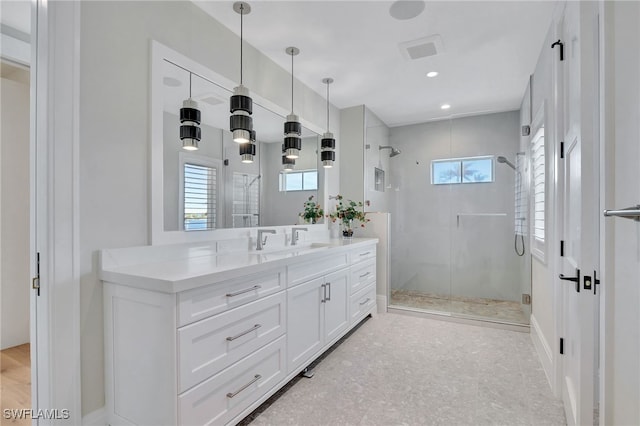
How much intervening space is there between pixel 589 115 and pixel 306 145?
8.57 feet

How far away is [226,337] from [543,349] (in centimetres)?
247

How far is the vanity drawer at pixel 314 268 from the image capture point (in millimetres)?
2146

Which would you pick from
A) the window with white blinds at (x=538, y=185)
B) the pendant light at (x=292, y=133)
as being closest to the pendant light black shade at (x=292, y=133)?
the pendant light at (x=292, y=133)

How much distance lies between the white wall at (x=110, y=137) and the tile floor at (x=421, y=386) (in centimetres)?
107

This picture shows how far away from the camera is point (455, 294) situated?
13.2 feet

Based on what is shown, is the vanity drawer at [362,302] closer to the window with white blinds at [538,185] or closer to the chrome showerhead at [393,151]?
the window with white blinds at [538,185]

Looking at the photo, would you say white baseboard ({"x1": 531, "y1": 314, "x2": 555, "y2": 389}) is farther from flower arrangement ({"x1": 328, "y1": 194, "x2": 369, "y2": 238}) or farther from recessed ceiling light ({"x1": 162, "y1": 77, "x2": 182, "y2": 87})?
recessed ceiling light ({"x1": 162, "y1": 77, "x2": 182, "y2": 87})

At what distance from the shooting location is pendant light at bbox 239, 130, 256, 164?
2585 millimetres

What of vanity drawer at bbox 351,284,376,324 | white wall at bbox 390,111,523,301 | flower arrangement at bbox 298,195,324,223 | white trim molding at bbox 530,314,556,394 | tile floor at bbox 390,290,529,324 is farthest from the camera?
white wall at bbox 390,111,523,301

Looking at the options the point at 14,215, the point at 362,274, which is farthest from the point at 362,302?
the point at 14,215

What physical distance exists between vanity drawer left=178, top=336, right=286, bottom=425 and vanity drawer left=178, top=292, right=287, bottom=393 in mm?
45

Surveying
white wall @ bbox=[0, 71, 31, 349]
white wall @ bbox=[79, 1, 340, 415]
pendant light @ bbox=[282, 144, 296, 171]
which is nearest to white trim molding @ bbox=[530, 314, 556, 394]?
pendant light @ bbox=[282, 144, 296, 171]
